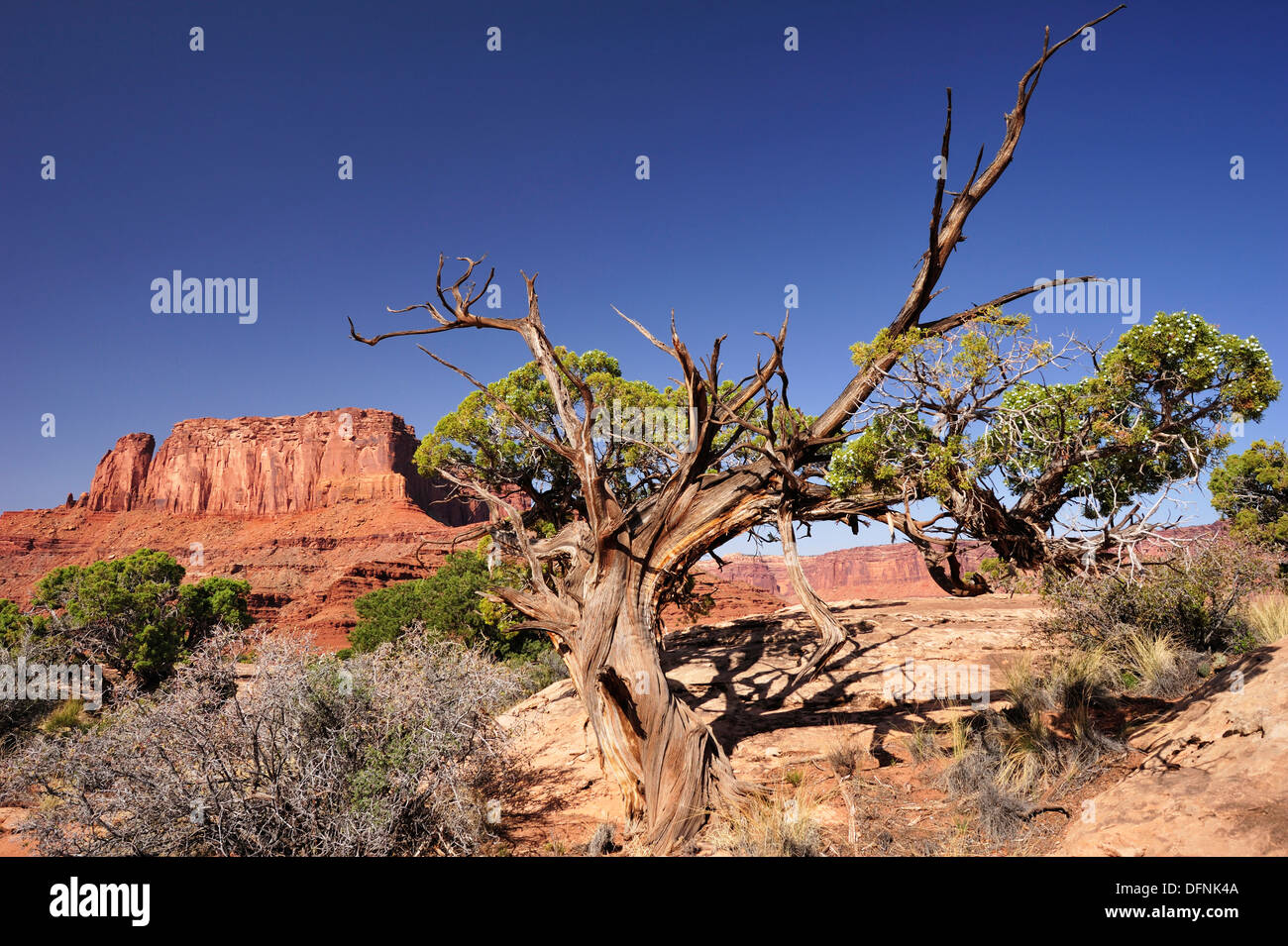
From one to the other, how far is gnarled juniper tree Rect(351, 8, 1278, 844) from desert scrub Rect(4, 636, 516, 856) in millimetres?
1696

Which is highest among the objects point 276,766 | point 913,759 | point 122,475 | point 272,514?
point 122,475

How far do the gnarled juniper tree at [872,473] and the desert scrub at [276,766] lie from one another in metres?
1.70

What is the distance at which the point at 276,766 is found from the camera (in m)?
6.06

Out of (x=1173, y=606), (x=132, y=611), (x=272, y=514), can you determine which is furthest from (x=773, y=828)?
(x=272, y=514)

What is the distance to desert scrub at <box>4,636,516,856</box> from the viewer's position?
5.48m

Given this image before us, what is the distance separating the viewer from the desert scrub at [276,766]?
5477 millimetres

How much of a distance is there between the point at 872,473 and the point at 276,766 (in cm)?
648

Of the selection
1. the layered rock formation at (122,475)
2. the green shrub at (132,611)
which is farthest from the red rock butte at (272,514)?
the green shrub at (132,611)

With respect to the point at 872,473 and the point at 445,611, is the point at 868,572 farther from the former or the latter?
the point at 872,473

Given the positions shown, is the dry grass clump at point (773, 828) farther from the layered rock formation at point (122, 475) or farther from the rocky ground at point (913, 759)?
the layered rock formation at point (122, 475)
